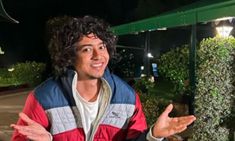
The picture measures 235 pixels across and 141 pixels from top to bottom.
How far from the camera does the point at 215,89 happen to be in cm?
643

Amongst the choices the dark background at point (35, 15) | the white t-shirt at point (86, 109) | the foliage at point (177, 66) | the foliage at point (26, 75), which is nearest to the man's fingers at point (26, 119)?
the white t-shirt at point (86, 109)

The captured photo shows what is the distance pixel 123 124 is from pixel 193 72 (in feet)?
17.5

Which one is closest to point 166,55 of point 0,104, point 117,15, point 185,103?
point 185,103

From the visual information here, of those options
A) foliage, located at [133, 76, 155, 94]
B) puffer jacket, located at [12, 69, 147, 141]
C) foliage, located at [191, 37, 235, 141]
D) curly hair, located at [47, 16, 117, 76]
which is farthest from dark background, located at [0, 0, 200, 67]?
puffer jacket, located at [12, 69, 147, 141]

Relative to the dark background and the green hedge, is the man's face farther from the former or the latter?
the dark background

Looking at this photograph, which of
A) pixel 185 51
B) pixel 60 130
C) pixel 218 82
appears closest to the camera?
pixel 60 130

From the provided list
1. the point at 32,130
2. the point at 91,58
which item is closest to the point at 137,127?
the point at 91,58

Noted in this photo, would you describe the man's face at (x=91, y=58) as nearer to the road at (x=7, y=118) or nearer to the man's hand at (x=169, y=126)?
the man's hand at (x=169, y=126)

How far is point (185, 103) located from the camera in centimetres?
931

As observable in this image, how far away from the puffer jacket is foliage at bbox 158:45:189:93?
637 cm

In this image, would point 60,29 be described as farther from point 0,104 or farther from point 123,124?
Answer: point 0,104

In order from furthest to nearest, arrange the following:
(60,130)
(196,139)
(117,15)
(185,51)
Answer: (117,15), (185,51), (196,139), (60,130)

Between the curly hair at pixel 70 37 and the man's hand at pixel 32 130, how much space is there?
0.33 m

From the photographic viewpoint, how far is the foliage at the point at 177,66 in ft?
29.6
